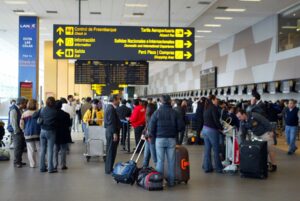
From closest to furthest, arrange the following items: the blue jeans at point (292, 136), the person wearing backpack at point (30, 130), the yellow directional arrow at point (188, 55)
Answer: the person wearing backpack at point (30, 130) < the yellow directional arrow at point (188, 55) < the blue jeans at point (292, 136)

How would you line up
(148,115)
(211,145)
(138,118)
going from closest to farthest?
(211,145), (148,115), (138,118)

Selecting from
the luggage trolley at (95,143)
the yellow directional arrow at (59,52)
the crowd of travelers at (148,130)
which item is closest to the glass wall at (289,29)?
the crowd of travelers at (148,130)

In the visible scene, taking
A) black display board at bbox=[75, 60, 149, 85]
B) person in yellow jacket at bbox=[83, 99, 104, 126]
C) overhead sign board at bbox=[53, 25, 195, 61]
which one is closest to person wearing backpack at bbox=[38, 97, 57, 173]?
overhead sign board at bbox=[53, 25, 195, 61]

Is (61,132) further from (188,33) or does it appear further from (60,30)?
(188,33)

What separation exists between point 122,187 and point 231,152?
11.8 ft

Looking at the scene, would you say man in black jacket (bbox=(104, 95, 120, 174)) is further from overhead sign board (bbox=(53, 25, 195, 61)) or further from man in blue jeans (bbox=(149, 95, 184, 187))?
overhead sign board (bbox=(53, 25, 195, 61))

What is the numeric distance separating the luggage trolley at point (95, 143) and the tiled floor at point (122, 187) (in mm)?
1330

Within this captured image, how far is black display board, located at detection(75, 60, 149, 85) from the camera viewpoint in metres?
16.6

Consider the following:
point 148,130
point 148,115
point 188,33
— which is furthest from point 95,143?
point 188,33

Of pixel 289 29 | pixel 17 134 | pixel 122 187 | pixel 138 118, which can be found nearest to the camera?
pixel 122 187

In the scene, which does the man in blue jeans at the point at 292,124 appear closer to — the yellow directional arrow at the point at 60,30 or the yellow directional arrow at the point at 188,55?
the yellow directional arrow at the point at 188,55

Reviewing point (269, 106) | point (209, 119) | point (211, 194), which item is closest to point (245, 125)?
point (209, 119)

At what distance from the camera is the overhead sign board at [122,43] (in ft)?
39.5

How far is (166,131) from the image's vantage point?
7938mm
